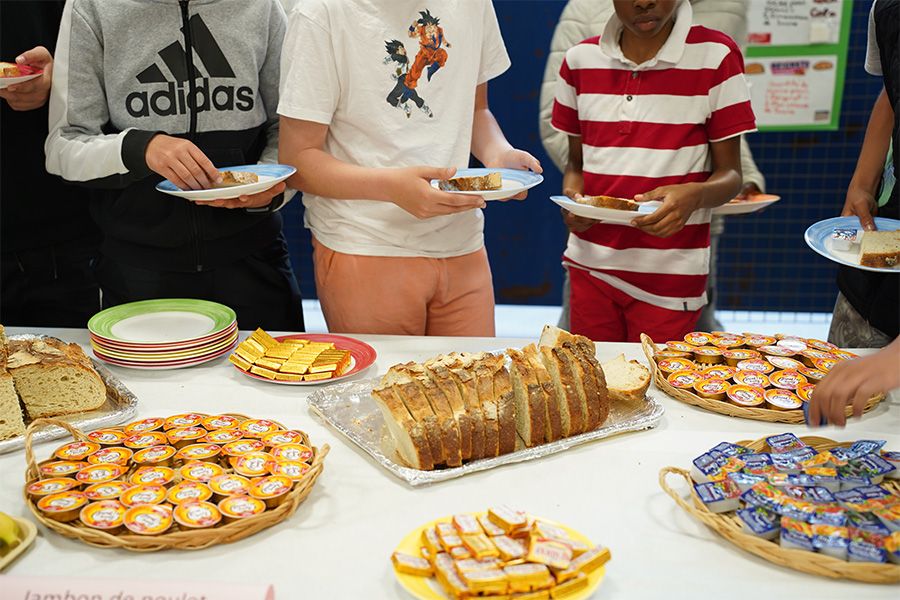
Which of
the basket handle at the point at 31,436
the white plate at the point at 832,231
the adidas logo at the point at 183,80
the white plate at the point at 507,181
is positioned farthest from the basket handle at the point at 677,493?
the adidas logo at the point at 183,80

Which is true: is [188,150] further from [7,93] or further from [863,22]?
[863,22]

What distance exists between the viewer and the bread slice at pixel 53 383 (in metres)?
1.72

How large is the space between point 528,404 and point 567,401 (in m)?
0.08

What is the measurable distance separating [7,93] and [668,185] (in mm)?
1760

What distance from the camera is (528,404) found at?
1.62 metres

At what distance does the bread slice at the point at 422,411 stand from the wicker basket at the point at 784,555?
384 millimetres

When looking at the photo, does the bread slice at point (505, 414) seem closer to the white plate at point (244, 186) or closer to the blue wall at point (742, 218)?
the white plate at point (244, 186)

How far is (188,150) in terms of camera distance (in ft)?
6.72

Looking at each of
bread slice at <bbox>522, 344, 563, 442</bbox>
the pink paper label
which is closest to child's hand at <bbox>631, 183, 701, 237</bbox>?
bread slice at <bbox>522, 344, 563, 442</bbox>

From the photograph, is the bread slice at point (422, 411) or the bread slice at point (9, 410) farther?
the bread slice at point (9, 410)

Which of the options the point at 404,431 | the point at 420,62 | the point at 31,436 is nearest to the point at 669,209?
the point at 420,62

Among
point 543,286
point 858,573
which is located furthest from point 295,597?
point 543,286

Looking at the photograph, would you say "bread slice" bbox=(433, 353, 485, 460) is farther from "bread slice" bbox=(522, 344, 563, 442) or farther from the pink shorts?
the pink shorts

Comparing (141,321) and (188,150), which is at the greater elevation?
(188,150)
